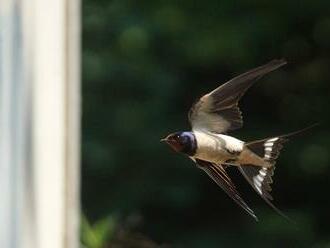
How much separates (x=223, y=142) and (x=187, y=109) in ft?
0.68

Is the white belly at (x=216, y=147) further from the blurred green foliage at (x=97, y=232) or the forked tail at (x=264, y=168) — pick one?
the blurred green foliage at (x=97, y=232)

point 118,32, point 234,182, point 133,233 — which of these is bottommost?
point 133,233

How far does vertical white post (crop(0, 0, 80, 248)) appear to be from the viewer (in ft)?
6.18

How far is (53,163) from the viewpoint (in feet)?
6.26

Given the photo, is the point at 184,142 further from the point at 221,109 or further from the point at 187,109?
the point at 187,109

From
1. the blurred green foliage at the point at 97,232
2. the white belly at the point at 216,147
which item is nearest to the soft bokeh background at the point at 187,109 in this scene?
the blurred green foliage at the point at 97,232

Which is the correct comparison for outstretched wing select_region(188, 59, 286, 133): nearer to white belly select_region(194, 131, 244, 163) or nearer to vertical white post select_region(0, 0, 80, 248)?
white belly select_region(194, 131, 244, 163)

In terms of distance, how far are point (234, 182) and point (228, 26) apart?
24 cm

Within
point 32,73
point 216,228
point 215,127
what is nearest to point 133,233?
point 216,228

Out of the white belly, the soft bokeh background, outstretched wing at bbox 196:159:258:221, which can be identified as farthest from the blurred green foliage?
the white belly

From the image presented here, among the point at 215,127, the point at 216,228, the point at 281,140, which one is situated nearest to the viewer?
the point at 215,127

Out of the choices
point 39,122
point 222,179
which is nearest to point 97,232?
point 39,122

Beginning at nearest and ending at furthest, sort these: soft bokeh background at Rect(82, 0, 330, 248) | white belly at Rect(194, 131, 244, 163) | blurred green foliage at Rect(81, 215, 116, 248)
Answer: white belly at Rect(194, 131, 244, 163)
soft bokeh background at Rect(82, 0, 330, 248)
blurred green foliage at Rect(81, 215, 116, 248)

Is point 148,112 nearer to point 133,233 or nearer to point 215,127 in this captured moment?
point 133,233
